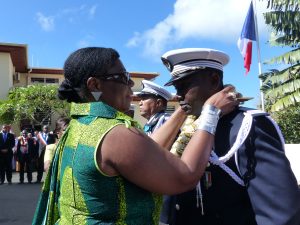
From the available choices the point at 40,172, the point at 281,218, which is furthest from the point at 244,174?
the point at 40,172

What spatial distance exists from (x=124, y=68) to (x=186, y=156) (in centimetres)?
50

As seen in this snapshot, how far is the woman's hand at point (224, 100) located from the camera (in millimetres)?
1708

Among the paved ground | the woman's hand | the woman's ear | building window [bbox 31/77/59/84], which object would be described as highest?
building window [bbox 31/77/59/84]

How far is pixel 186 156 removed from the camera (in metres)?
1.55

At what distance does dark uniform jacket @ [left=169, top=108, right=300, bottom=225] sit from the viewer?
1.59 meters

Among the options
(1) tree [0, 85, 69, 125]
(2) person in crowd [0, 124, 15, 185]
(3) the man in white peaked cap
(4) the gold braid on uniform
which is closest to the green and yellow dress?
(4) the gold braid on uniform

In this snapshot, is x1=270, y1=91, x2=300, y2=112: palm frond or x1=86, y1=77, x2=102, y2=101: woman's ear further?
x1=270, y1=91, x2=300, y2=112: palm frond

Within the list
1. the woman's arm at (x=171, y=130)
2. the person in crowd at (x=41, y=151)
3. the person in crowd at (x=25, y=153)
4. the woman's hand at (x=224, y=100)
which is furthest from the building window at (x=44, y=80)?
the woman's hand at (x=224, y=100)

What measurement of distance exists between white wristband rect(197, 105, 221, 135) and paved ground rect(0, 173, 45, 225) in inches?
222

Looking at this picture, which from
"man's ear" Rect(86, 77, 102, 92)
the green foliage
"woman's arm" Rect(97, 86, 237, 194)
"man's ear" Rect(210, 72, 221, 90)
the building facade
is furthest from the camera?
the building facade

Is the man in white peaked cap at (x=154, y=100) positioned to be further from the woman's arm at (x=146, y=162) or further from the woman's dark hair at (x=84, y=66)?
the woman's arm at (x=146, y=162)

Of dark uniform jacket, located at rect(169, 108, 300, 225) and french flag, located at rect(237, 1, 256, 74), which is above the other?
french flag, located at rect(237, 1, 256, 74)

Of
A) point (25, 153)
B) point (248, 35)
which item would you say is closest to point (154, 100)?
point (25, 153)

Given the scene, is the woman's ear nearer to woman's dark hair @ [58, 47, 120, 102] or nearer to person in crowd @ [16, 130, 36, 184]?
woman's dark hair @ [58, 47, 120, 102]
